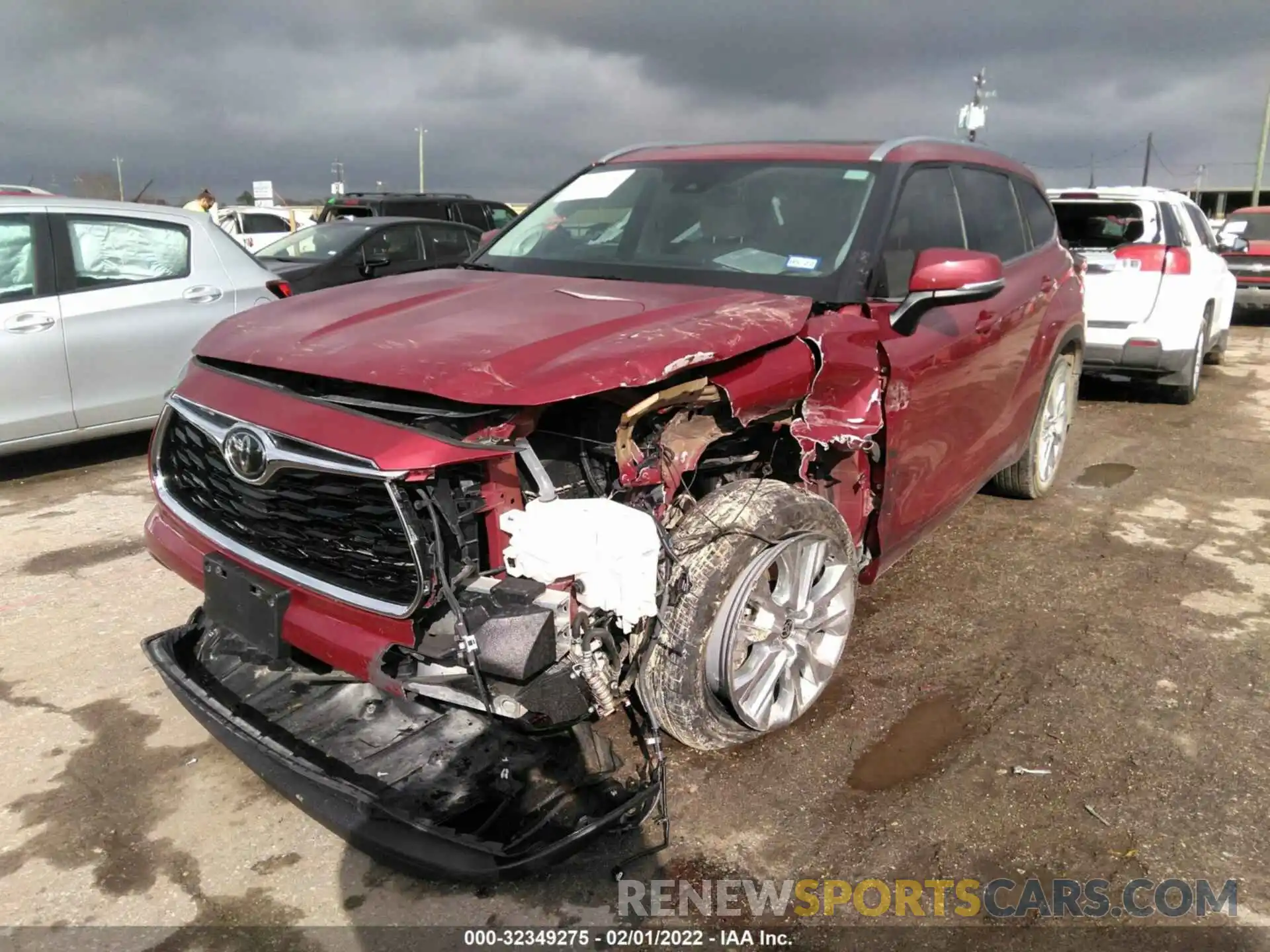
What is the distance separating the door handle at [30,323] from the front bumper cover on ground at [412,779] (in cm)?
342

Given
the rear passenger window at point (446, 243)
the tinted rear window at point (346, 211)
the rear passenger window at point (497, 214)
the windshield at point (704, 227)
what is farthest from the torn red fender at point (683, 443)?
the rear passenger window at point (497, 214)

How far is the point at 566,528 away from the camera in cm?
226

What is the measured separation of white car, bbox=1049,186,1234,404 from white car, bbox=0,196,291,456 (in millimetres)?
6346

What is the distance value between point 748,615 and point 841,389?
79 cm

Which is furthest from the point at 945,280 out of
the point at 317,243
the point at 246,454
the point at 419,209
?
the point at 419,209

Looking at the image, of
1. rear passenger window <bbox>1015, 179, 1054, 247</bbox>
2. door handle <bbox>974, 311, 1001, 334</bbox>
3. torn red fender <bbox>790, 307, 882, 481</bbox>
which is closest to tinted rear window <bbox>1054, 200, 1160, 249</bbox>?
rear passenger window <bbox>1015, 179, 1054, 247</bbox>

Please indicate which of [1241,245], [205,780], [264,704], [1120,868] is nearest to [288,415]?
[264,704]

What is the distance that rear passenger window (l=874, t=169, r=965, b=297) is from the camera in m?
3.30

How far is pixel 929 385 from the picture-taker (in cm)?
344

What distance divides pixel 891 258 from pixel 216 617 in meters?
2.50

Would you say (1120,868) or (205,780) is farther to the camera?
(205,780)

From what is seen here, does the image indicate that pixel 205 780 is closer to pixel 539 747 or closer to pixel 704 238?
pixel 539 747

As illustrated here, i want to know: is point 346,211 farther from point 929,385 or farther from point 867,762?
point 867,762

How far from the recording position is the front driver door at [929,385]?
328 centimetres
